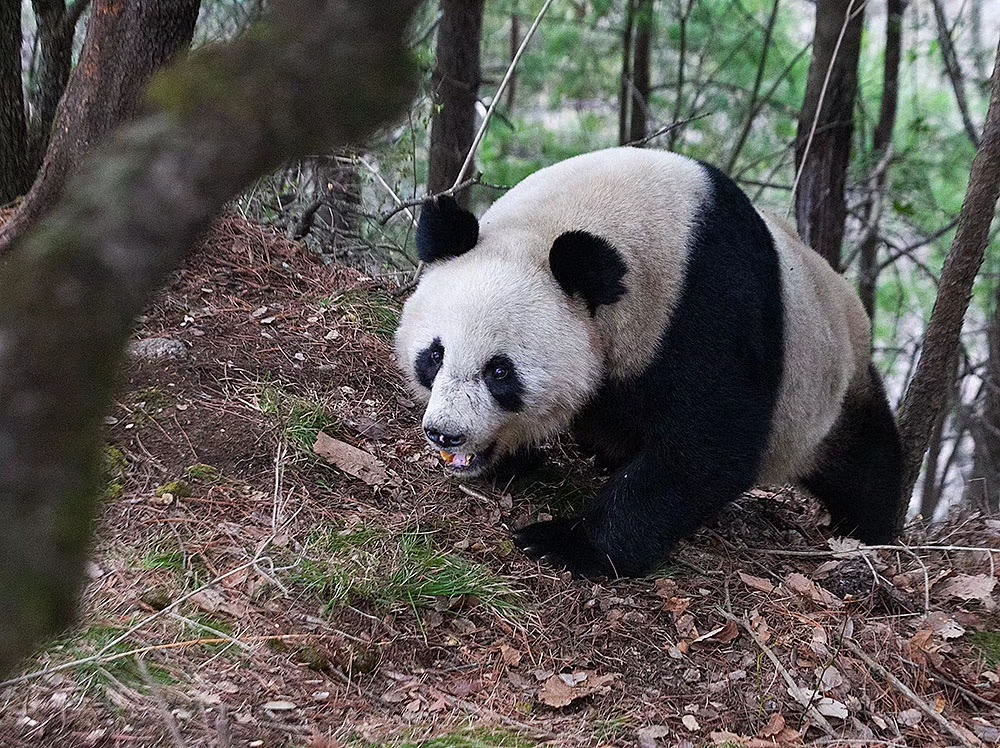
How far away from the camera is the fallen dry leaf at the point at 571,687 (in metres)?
3.46

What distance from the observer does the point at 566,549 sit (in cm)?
440

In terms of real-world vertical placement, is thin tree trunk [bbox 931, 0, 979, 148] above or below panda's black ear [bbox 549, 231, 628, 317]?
above

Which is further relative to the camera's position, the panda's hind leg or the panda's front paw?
the panda's hind leg

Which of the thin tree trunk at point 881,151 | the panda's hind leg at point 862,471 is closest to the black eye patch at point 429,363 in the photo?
the panda's hind leg at point 862,471

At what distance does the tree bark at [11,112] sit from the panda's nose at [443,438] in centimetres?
391

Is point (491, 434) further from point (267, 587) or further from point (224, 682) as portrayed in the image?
point (224, 682)

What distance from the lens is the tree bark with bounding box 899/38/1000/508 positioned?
518 cm

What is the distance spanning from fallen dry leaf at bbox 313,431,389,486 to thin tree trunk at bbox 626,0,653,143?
646 centimetres

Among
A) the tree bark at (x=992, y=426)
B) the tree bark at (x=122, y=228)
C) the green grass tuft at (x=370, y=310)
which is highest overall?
the tree bark at (x=122, y=228)

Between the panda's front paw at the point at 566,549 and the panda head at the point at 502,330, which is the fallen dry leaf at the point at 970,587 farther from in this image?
the panda head at the point at 502,330

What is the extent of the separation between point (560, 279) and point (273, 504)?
1.51m

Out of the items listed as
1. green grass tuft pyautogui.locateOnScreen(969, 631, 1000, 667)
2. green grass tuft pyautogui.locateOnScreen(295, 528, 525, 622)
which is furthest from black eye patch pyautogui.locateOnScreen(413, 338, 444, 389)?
green grass tuft pyautogui.locateOnScreen(969, 631, 1000, 667)

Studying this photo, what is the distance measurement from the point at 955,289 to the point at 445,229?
2.85 metres

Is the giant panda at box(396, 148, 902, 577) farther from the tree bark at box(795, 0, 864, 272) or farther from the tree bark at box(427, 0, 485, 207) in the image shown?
the tree bark at box(427, 0, 485, 207)
